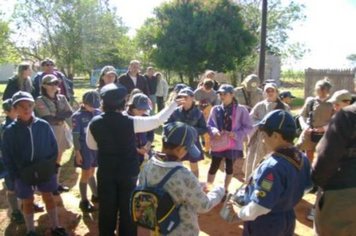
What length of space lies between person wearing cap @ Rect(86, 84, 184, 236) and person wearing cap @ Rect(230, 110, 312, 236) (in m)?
1.45

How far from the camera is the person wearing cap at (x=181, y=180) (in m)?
3.03

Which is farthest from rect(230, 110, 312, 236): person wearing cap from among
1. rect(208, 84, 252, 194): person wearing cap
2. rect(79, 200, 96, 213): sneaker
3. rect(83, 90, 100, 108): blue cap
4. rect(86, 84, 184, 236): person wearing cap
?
rect(79, 200, 96, 213): sneaker

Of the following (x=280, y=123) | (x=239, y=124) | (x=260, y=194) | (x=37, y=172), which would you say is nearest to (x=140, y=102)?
(x=37, y=172)

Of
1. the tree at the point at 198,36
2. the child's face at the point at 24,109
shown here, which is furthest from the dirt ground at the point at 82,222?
the tree at the point at 198,36

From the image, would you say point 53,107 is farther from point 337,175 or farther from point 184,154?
point 337,175

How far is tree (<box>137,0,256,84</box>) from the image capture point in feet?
74.7

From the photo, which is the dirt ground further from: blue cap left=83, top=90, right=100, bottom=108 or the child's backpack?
the child's backpack

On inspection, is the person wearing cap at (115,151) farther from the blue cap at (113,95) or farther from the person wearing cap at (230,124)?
the person wearing cap at (230,124)

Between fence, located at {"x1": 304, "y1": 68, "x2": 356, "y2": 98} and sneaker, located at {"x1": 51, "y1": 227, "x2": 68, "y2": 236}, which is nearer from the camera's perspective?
sneaker, located at {"x1": 51, "y1": 227, "x2": 68, "y2": 236}

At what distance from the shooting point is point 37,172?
4.54 meters

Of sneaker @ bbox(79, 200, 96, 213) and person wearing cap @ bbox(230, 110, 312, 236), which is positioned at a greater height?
person wearing cap @ bbox(230, 110, 312, 236)

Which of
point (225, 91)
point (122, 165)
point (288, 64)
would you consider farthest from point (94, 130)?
point (288, 64)

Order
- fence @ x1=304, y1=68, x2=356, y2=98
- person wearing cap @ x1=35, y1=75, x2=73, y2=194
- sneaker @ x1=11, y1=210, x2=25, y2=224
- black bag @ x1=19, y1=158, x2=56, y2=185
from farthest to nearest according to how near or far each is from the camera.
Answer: fence @ x1=304, y1=68, x2=356, y2=98 < person wearing cap @ x1=35, y1=75, x2=73, y2=194 < sneaker @ x1=11, y1=210, x2=25, y2=224 < black bag @ x1=19, y1=158, x2=56, y2=185

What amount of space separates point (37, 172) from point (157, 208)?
211 centimetres
